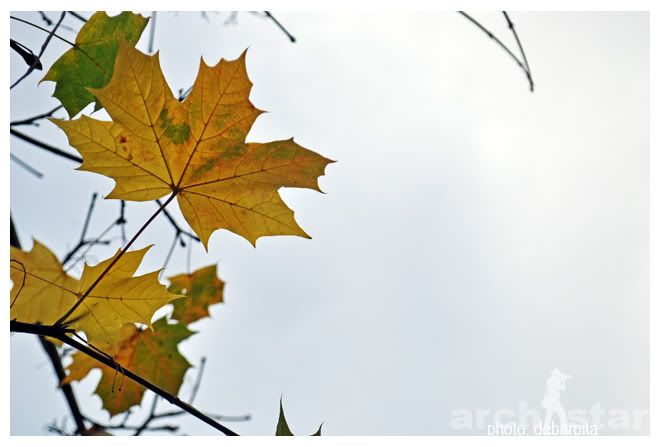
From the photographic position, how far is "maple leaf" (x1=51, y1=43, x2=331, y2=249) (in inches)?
46.0

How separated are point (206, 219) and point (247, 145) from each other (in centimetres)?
21

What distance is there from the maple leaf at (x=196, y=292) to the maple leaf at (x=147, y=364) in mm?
213

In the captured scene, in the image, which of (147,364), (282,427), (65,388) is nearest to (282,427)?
(282,427)

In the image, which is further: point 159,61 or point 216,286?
point 216,286

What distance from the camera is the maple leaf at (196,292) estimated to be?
219 centimetres

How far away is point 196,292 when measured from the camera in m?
2.24

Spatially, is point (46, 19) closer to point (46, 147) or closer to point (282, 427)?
point (46, 147)

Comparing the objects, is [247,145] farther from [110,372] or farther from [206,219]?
[110,372]

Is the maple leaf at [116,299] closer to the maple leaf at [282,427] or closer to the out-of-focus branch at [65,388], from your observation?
the maple leaf at [282,427]

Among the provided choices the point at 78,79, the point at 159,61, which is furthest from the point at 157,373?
the point at 159,61

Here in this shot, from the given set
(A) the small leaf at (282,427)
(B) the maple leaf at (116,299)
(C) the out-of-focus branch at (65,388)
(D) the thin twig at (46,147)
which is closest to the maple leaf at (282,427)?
(A) the small leaf at (282,427)

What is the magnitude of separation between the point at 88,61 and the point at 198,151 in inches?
Result: 16.1

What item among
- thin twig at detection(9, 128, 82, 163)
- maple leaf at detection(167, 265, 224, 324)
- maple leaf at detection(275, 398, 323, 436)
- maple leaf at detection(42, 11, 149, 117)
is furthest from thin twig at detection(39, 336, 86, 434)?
maple leaf at detection(275, 398, 323, 436)

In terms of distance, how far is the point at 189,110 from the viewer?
1.22 metres
